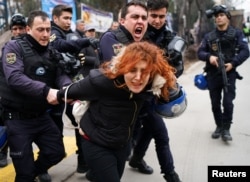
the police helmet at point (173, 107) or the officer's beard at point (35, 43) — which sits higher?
the officer's beard at point (35, 43)

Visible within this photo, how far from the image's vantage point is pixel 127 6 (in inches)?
134

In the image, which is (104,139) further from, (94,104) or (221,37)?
(221,37)

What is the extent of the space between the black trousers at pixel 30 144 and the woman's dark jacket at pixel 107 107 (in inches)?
30.9

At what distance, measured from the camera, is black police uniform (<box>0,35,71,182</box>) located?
3.17m

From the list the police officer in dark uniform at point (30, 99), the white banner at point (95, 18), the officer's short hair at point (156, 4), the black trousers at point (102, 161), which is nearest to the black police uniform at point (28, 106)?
the police officer in dark uniform at point (30, 99)

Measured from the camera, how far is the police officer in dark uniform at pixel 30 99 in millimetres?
3217

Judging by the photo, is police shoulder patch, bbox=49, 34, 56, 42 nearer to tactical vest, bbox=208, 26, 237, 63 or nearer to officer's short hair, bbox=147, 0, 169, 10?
officer's short hair, bbox=147, 0, 169, 10

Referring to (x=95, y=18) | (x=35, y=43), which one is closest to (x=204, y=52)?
(x=35, y=43)

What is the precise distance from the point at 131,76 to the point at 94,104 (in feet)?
1.30

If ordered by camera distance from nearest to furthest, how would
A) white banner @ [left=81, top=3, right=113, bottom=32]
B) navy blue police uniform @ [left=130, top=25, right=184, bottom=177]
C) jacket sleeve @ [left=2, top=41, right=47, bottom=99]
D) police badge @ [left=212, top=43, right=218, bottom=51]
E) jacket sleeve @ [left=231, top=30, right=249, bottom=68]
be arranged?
1. jacket sleeve @ [left=2, top=41, right=47, bottom=99]
2. navy blue police uniform @ [left=130, top=25, right=184, bottom=177]
3. jacket sleeve @ [left=231, top=30, right=249, bottom=68]
4. police badge @ [left=212, top=43, right=218, bottom=51]
5. white banner @ [left=81, top=3, right=113, bottom=32]

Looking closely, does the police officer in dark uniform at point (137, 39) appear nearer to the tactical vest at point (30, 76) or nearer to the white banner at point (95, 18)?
the tactical vest at point (30, 76)

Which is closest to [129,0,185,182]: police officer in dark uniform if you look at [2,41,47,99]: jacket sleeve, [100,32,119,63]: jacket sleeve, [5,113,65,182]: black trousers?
[100,32,119,63]: jacket sleeve

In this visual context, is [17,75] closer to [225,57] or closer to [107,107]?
[107,107]

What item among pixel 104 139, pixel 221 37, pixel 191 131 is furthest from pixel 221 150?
pixel 104 139
